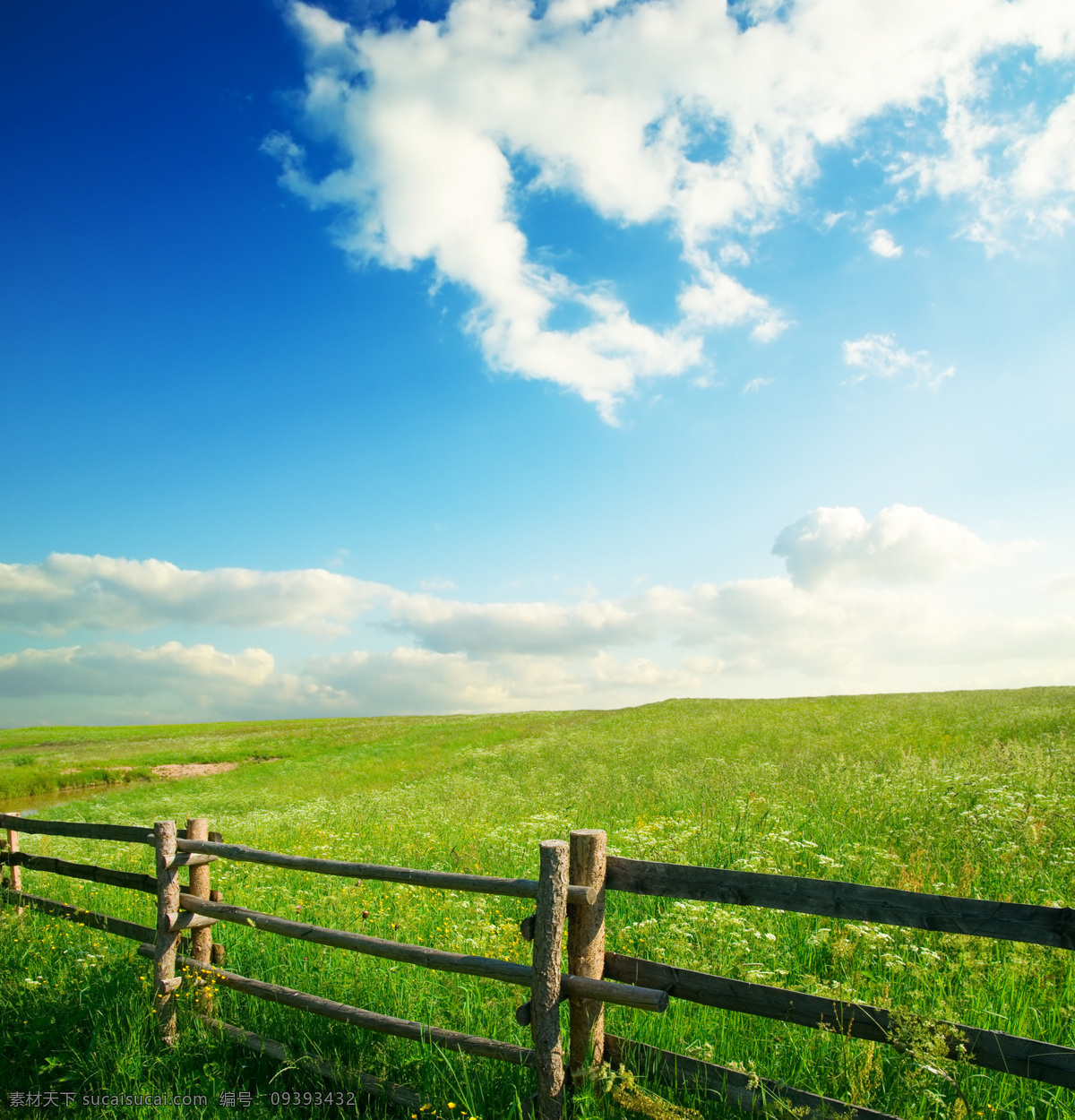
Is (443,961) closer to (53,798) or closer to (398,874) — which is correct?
(398,874)

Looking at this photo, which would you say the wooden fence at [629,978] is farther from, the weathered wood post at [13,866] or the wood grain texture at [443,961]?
the weathered wood post at [13,866]

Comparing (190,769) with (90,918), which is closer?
(90,918)

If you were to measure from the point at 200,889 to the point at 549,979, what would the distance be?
4133 millimetres

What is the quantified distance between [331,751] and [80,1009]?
129ft

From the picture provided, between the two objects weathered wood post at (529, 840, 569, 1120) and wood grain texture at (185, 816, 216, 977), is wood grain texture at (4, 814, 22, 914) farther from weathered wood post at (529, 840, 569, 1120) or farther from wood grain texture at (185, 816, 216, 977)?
weathered wood post at (529, 840, 569, 1120)

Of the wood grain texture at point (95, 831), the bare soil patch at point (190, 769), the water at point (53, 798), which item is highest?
the wood grain texture at point (95, 831)

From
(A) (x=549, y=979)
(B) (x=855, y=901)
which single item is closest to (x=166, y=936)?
(A) (x=549, y=979)

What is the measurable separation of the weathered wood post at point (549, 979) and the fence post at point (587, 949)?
125mm

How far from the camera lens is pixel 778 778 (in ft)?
52.8

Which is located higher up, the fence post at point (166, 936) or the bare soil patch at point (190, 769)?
the fence post at point (166, 936)

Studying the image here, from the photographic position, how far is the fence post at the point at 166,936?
611 cm

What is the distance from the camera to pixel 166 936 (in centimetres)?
644

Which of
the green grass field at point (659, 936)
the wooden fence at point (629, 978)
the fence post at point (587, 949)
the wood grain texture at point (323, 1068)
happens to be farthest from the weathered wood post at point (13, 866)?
the fence post at point (587, 949)

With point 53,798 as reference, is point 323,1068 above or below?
above
